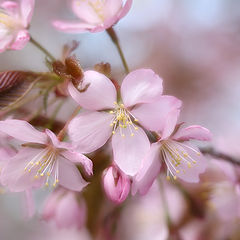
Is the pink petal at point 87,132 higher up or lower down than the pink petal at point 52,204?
→ higher up

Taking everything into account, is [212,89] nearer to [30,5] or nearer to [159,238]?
[159,238]

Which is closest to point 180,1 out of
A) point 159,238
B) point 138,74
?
point 159,238

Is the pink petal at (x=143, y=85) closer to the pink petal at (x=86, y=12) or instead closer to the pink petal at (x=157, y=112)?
the pink petal at (x=157, y=112)

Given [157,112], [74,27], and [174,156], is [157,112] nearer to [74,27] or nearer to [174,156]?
[174,156]

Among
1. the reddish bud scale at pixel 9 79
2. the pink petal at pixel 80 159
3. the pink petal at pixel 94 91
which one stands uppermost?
the reddish bud scale at pixel 9 79

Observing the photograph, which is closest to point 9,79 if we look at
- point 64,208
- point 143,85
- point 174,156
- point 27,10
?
point 27,10

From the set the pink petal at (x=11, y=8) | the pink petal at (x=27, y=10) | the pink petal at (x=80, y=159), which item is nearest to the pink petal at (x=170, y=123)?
the pink petal at (x=80, y=159)
